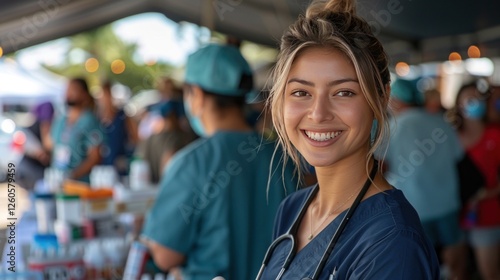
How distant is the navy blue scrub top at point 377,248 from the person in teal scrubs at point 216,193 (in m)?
0.70

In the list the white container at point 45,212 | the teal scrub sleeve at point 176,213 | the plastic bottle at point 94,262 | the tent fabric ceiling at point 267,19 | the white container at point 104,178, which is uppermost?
the tent fabric ceiling at point 267,19

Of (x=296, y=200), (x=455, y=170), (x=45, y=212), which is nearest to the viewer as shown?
(x=296, y=200)

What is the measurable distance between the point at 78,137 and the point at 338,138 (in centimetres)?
373

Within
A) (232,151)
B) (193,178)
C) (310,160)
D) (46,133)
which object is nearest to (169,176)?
(193,178)

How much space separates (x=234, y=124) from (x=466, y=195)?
8.10 feet

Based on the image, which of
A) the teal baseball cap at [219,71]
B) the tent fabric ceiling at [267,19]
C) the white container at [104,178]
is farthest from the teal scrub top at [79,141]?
the teal baseball cap at [219,71]

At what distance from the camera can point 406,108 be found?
13.0 ft

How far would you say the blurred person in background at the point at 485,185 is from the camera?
4.02m

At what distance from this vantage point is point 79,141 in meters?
4.65

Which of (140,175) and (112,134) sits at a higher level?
(112,134)

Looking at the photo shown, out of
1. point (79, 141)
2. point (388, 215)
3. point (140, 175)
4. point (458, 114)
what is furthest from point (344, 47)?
point (79, 141)

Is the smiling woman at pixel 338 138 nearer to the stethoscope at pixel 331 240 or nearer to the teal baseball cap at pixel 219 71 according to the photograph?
the stethoscope at pixel 331 240

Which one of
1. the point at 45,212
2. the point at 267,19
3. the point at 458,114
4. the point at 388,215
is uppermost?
the point at 267,19

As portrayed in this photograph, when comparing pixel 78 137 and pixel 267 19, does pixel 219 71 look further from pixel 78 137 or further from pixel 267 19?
pixel 267 19
